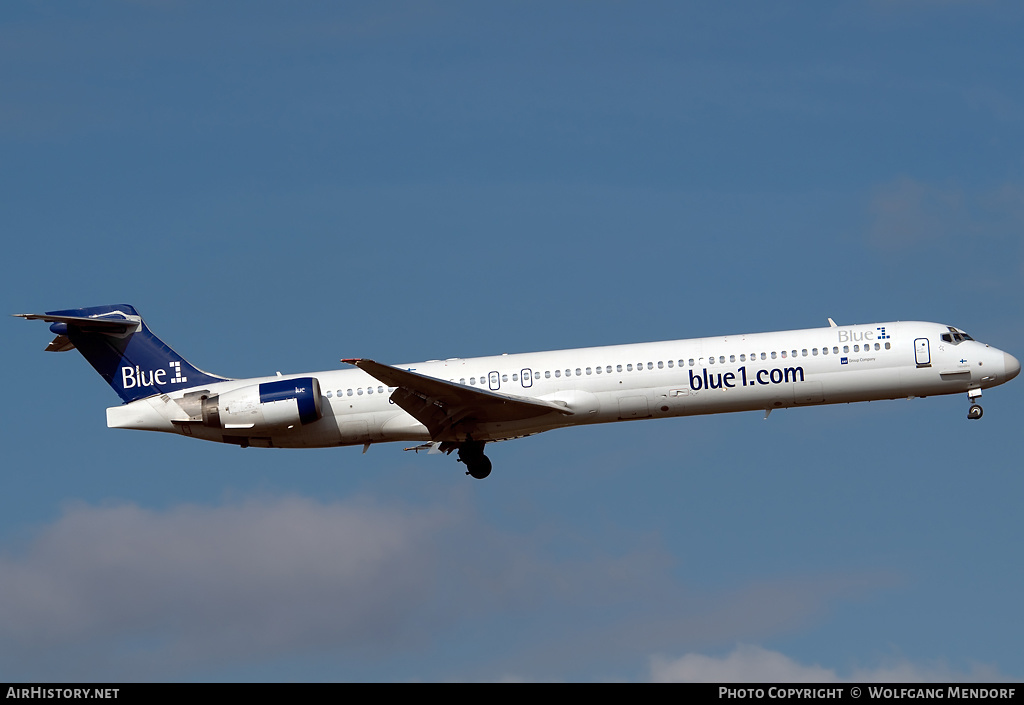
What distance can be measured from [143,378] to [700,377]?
1780 cm

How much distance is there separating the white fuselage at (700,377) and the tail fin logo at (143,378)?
2884 millimetres

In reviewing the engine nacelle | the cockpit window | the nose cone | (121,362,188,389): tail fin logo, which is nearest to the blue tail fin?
(121,362,188,389): tail fin logo

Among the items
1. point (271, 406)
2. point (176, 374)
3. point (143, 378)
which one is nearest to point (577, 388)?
point (271, 406)

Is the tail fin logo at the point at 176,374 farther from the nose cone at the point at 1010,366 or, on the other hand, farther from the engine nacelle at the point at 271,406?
the nose cone at the point at 1010,366

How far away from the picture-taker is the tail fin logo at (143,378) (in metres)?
41.8

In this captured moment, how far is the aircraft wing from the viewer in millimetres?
37438

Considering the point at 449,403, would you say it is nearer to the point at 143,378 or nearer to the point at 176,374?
the point at 176,374

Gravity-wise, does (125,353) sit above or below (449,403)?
above

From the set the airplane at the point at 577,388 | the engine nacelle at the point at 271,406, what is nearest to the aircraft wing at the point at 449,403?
the airplane at the point at 577,388

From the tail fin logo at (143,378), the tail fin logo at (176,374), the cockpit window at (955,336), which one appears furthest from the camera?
the tail fin logo at (176,374)

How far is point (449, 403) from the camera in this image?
3875 cm

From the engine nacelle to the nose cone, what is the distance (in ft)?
69.1
